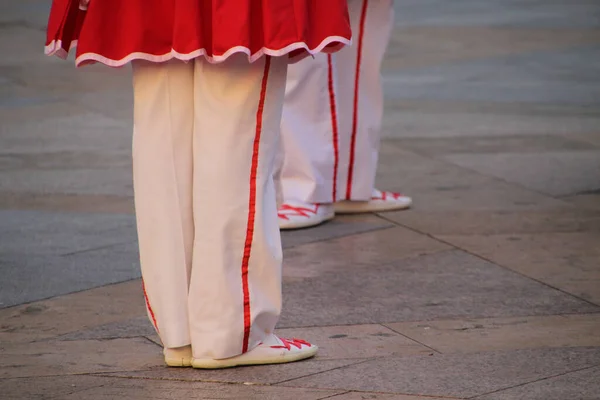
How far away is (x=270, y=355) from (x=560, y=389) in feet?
2.62

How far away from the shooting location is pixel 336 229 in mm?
5391

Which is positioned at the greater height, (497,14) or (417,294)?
(497,14)

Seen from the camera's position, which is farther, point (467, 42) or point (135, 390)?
point (467, 42)

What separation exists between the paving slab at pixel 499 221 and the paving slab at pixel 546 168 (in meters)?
0.42

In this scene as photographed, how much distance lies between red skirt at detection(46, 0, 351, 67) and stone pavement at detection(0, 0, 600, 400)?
89 centimetres

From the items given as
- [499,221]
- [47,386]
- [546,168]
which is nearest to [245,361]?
[47,386]

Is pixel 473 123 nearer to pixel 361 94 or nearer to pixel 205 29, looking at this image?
pixel 361 94

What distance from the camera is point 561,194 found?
19.5ft

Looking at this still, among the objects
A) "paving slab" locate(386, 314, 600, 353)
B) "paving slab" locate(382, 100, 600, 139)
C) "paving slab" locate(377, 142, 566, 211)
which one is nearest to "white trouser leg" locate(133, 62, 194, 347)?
"paving slab" locate(386, 314, 600, 353)

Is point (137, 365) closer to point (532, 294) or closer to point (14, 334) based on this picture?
point (14, 334)

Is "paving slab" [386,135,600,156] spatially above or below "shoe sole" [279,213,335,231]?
above

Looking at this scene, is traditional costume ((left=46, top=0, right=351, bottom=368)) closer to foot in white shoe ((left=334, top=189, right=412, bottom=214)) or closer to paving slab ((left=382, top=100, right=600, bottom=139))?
foot in white shoe ((left=334, top=189, right=412, bottom=214))

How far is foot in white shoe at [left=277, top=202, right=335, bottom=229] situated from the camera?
535cm

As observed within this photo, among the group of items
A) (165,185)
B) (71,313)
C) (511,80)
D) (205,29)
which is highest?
(205,29)
